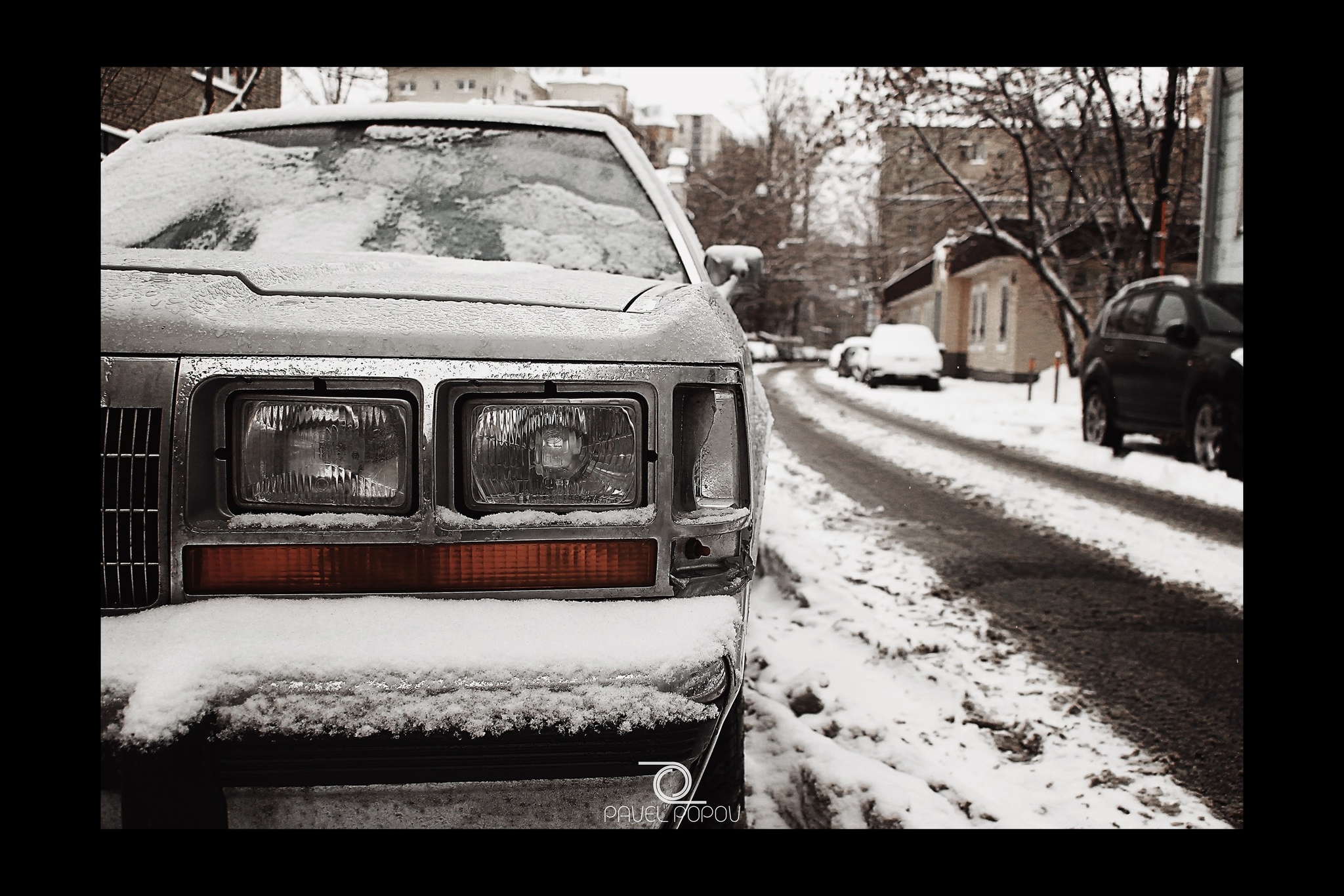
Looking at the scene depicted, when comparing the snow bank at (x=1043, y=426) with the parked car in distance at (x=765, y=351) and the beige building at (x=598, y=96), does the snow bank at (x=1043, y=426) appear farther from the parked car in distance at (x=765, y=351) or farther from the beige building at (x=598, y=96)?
the beige building at (x=598, y=96)

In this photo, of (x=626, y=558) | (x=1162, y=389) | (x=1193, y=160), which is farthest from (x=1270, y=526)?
(x=1193, y=160)

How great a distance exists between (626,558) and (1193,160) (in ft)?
64.5

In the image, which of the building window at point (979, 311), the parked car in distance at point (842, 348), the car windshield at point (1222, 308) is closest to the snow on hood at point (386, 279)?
the car windshield at point (1222, 308)

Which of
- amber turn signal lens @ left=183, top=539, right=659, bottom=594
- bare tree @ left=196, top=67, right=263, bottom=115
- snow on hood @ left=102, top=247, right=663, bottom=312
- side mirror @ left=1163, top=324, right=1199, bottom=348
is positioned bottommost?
amber turn signal lens @ left=183, top=539, right=659, bottom=594

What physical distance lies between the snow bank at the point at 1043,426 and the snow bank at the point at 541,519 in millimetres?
5755

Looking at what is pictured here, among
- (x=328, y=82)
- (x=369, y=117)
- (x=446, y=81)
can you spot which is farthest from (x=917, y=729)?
(x=328, y=82)

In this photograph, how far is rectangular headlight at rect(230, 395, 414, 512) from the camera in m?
1.28

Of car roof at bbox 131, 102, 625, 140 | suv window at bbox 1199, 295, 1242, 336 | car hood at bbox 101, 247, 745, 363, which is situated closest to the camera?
car hood at bbox 101, 247, 745, 363

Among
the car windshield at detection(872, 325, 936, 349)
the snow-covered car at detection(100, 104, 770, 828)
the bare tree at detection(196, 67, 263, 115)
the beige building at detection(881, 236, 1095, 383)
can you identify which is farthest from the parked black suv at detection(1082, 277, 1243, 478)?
the beige building at detection(881, 236, 1095, 383)

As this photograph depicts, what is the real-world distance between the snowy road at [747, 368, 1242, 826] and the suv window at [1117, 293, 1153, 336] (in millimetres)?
3445

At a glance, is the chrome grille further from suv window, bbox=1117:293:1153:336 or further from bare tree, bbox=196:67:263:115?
suv window, bbox=1117:293:1153:336

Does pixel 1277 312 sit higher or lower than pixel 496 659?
higher

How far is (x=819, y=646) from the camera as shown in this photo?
9.87 feet

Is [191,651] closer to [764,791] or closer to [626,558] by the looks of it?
[626,558]
